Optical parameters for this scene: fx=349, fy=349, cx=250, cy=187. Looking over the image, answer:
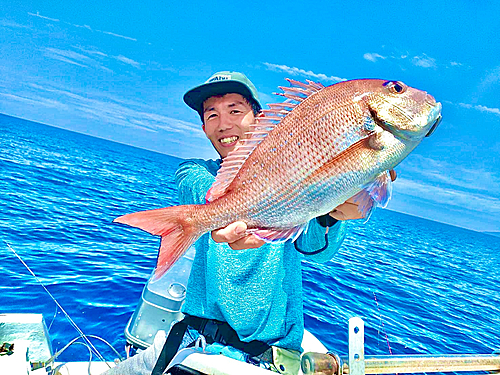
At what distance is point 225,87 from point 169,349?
2.21m

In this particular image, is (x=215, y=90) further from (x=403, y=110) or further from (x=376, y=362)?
(x=376, y=362)

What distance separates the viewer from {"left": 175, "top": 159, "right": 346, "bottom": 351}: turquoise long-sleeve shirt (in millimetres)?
2762

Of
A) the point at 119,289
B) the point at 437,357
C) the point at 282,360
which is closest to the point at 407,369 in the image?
the point at 437,357

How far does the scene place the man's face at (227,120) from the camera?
3.06 meters

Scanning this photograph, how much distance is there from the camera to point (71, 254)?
31.6 feet

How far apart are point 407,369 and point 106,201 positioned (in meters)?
19.0

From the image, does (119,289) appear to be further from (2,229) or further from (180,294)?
(2,229)

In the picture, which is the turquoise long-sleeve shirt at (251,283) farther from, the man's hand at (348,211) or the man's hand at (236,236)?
the man's hand at (236,236)

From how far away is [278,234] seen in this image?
2152 mm

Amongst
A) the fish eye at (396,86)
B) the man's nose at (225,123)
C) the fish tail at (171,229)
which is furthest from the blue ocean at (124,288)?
the fish eye at (396,86)

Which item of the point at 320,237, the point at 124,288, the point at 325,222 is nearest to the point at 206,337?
the point at 320,237

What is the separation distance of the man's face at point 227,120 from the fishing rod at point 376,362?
68.5 inches

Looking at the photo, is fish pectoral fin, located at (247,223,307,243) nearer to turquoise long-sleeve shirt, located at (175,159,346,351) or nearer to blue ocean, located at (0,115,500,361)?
turquoise long-sleeve shirt, located at (175,159,346,351)

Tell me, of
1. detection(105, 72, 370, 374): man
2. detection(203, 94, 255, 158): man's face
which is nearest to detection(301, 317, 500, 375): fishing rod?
detection(105, 72, 370, 374): man
